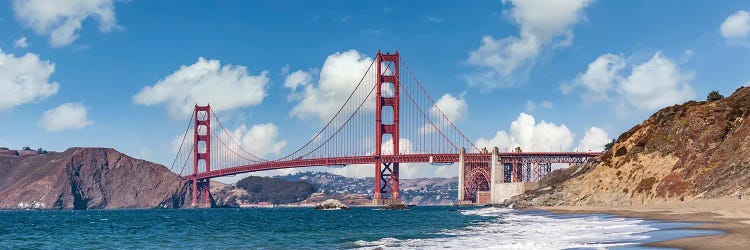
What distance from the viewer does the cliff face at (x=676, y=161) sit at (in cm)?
6638

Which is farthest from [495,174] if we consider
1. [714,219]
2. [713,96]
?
[714,219]

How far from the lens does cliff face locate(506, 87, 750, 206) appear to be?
66375 mm

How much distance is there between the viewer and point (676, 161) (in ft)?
259

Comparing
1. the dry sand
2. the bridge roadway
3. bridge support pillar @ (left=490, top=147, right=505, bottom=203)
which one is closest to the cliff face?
the dry sand

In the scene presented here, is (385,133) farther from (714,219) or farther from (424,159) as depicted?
(714,219)

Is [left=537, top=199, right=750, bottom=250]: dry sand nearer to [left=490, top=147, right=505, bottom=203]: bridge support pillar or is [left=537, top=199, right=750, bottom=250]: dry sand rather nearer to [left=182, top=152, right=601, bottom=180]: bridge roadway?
[left=182, top=152, right=601, bottom=180]: bridge roadway

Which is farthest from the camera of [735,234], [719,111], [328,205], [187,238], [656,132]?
[328,205]

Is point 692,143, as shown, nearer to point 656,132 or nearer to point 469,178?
point 656,132

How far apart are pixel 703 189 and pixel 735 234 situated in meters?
37.7

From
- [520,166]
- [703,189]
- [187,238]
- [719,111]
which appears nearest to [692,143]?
[719,111]

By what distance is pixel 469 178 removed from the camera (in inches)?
6344

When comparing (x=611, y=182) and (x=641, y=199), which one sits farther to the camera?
(x=611, y=182)

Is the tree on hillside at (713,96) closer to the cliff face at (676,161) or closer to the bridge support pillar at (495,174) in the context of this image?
the cliff face at (676,161)

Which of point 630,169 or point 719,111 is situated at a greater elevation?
point 719,111
